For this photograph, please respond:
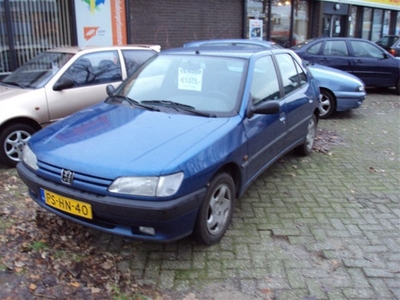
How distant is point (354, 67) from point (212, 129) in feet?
29.1

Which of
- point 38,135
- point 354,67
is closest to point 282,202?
point 38,135

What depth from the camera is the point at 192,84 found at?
13.4 ft

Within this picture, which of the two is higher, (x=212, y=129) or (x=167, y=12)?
(x=167, y=12)

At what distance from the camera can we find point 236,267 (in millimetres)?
3236

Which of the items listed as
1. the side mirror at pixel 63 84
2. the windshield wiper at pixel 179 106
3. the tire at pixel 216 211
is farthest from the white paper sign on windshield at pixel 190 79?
the side mirror at pixel 63 84

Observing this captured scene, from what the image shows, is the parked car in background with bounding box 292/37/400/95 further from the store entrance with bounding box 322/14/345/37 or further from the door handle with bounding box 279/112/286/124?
the store entrance with bounding box 322/14/345/37

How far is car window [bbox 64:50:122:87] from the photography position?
5844mm

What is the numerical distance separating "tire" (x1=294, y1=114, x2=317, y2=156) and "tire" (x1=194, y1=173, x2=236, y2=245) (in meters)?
2.52

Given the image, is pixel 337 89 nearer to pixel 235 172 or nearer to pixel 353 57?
pixel 353 57

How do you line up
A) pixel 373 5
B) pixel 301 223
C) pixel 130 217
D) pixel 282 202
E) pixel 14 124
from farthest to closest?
pixel 373 5, pixel 14 124, pixel 282 202, pixel 301 223, pixel 130 217

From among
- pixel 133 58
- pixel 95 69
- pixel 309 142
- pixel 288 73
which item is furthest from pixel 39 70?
pixel 309 142

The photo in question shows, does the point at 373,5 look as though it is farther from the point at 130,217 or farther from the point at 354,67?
the point at 130,217

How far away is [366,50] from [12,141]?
949 cm

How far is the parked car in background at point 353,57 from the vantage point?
10961 millimetres
